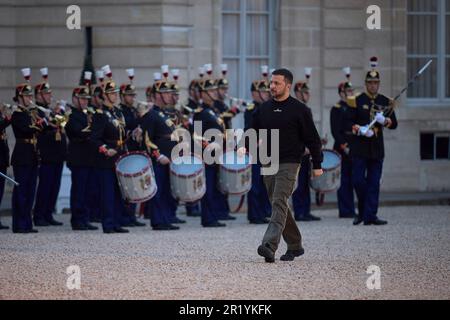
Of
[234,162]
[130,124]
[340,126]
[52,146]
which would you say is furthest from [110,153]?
[340,126]

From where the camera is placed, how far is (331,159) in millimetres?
20938

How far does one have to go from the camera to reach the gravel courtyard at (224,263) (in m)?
12.7

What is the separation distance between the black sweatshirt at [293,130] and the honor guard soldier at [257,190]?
17.5ft

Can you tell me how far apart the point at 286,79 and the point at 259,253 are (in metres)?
1.74

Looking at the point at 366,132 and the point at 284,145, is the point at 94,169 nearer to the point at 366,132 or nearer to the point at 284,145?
the point at 366,132

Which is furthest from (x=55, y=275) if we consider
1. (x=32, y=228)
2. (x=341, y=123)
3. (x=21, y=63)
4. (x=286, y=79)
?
(x=21, y=63)

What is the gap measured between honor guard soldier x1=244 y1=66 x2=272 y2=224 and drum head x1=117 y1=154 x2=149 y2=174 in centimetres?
221

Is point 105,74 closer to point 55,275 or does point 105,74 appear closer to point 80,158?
point 80,158

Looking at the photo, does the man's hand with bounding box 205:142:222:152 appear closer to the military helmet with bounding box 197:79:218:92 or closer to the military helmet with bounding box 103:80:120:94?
the military helmet with bounding box 197:79:218:92

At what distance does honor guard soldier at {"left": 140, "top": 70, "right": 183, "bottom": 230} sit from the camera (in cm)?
1925

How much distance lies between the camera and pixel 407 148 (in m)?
26.1

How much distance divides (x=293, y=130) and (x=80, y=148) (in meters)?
5.21

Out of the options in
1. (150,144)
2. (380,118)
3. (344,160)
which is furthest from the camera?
(344,160)

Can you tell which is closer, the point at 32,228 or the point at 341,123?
the point at 32,228
